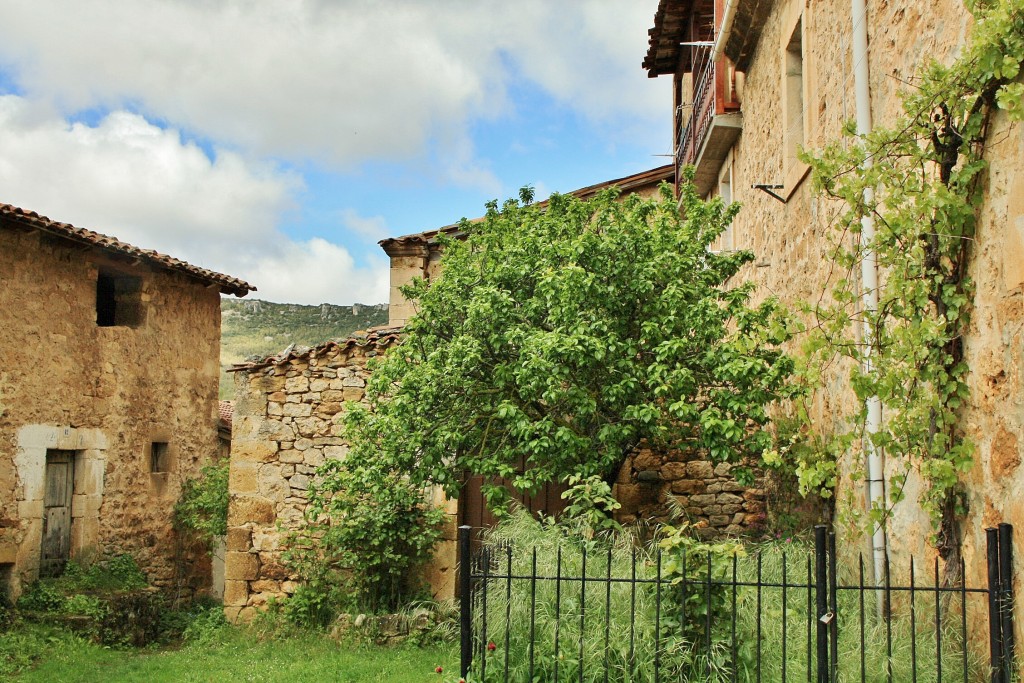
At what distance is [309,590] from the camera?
9680mm

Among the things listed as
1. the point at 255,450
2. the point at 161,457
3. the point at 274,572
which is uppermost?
the point at 255,450

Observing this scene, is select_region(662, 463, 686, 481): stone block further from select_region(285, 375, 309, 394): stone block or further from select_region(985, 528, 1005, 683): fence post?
select_region(985, 528, 1005, 683): fence post

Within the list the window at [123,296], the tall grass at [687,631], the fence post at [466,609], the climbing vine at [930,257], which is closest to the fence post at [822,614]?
the tall grass at [687,631]

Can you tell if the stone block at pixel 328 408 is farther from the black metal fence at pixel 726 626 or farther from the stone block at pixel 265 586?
the black metal fence at pixel 726 626

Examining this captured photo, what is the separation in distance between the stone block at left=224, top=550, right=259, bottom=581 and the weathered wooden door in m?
3.09

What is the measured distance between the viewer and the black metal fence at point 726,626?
14.2 feet

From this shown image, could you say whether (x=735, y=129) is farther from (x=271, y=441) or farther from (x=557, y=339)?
(x=271, y=441)

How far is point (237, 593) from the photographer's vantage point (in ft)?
33.6

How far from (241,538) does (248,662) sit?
190 cm

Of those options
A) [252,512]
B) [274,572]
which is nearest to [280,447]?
[252,512]

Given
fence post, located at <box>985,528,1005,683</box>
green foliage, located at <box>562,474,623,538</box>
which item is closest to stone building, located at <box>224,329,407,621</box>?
green foliage, located at <box>562,474,623,538</box>

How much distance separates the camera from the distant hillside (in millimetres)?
27938

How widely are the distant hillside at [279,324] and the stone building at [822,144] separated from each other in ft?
52.8

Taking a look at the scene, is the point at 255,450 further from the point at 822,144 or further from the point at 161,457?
the point at 822,144
